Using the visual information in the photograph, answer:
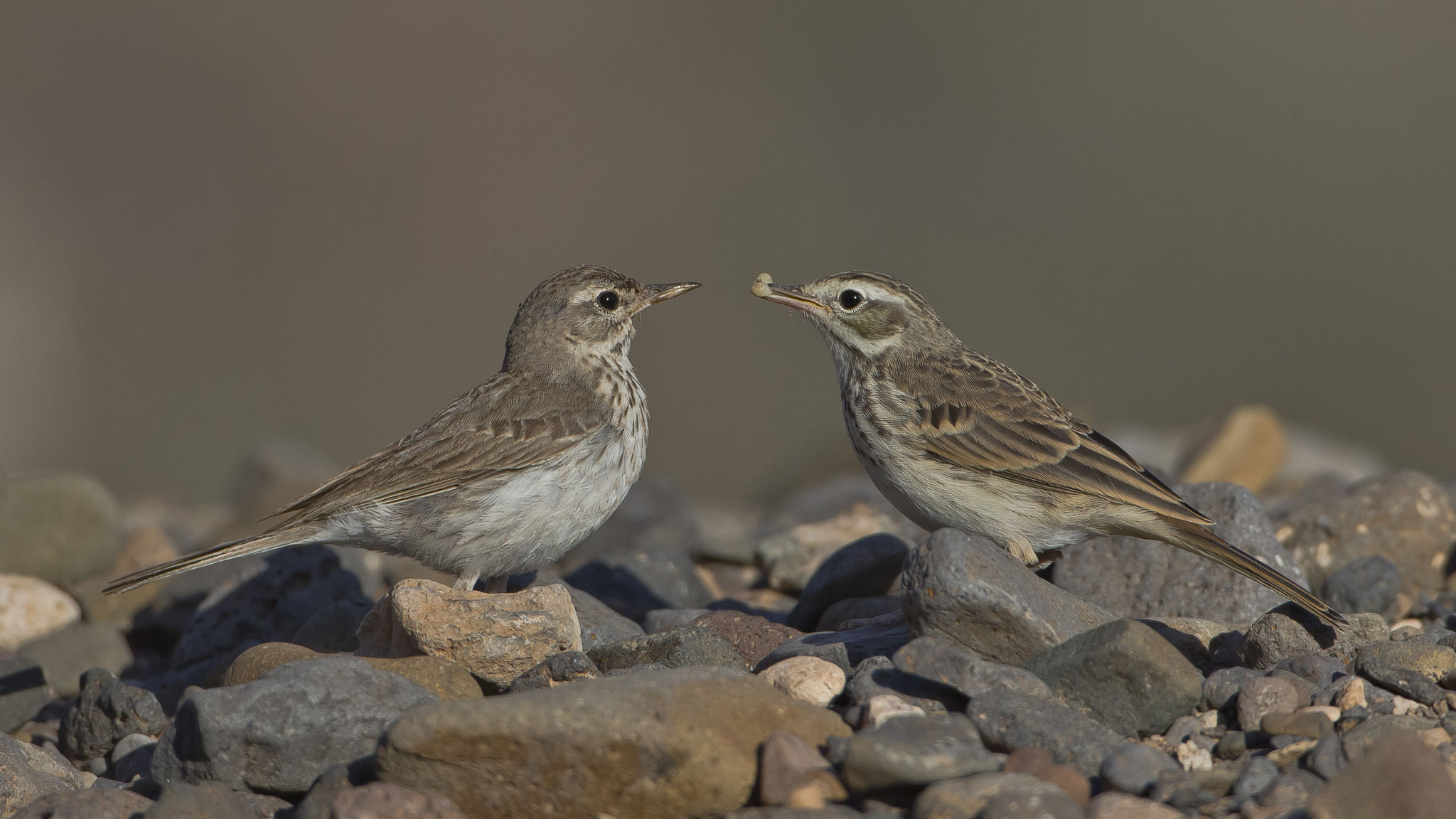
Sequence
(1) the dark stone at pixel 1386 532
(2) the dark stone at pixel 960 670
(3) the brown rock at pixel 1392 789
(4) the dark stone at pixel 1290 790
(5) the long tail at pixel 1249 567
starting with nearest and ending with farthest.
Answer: (3) the brown rock at pixel 1392 789 < (4) the dark stone at pixel 1290 790 < (2) the dark stone at pixel 960 670 < (5) the long tail at pixel 1249 567 < (1) the dark stone at pixel 1386 532

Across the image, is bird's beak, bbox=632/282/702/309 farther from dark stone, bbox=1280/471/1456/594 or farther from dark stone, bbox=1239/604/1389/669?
dark stone, bbox=1280/471/1456/594

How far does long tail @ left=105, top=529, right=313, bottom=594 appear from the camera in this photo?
6965mm

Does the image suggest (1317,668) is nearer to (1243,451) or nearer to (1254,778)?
(1254,778)

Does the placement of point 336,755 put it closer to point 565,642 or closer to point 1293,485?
point 565,642

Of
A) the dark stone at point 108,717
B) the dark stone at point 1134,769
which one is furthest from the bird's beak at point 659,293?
the dark stone at point 1134,769

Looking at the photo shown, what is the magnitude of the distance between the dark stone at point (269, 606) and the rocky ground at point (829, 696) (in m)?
0.02

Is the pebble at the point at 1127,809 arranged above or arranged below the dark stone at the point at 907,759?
below

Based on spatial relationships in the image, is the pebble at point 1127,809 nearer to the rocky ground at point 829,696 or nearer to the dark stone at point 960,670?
the rocky ground at point 829,696

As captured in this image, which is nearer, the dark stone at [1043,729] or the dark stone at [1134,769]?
the dark stone at [1134,769]

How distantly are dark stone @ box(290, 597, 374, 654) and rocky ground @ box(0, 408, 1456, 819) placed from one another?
21mm

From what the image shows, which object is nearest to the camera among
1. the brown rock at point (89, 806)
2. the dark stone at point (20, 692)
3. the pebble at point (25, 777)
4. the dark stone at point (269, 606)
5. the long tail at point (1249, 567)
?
the brown rock at point (89, 806)

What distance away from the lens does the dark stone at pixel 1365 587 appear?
8.14 m

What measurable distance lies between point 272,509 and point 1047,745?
333 inches

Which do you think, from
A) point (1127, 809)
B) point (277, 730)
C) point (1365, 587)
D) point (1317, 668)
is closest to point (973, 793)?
point (1127, 809)
